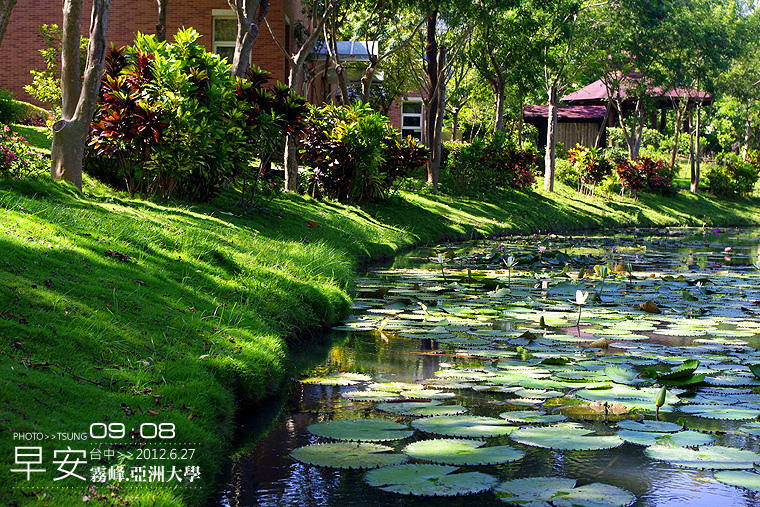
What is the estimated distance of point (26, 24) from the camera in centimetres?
2472

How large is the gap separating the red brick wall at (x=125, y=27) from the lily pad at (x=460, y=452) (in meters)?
→ 20.9

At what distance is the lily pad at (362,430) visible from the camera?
14.3ft

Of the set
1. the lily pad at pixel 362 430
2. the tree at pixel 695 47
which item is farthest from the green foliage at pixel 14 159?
the tree at pixel 695 47

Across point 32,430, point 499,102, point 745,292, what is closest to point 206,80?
point 745,292

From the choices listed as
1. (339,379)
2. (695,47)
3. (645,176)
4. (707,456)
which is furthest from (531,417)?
(695,47)

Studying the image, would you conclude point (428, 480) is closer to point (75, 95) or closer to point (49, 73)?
point (75, 95)

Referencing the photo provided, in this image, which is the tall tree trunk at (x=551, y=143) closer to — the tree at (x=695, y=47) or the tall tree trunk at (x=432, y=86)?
the tree at (x=695, y=47)

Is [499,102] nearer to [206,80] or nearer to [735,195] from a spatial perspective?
[735,195]

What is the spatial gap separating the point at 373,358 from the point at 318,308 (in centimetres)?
163

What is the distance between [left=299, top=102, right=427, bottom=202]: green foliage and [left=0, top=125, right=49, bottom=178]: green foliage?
702 centimetres

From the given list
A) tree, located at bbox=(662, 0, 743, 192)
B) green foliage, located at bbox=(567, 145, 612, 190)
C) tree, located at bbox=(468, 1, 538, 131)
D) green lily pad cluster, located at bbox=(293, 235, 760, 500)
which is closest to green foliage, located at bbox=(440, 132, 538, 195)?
tree, located at bbox=(468, 1, 538, 131)

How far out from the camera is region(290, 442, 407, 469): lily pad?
4012 millimetres

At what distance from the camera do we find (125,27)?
79.9 feet

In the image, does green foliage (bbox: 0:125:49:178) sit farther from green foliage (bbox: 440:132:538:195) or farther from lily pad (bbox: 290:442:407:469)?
green foliage (bbox: 440:132:538:195)
